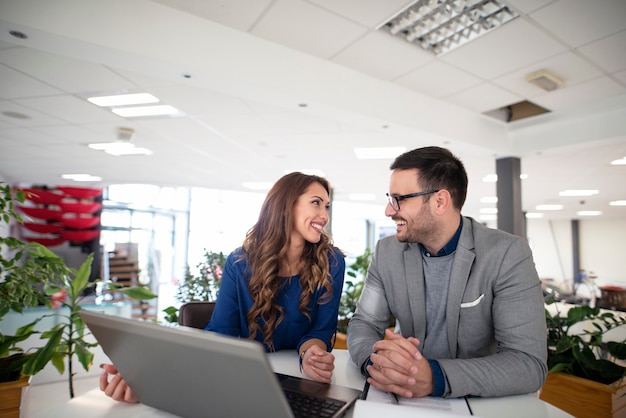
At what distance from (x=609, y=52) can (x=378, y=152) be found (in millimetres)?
3020

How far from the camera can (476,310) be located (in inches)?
49.6

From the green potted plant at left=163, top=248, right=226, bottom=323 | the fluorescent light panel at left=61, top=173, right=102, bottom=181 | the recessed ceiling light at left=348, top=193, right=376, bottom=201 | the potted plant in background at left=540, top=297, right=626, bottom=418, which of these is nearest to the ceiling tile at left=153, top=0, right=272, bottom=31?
the green potted plant at left=163, top=248, right=226, bottom=323

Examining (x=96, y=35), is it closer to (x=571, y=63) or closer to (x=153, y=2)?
(x=153, y=2)

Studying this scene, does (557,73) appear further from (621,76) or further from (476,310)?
(476,310)

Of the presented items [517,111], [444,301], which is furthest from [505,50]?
[444,301]

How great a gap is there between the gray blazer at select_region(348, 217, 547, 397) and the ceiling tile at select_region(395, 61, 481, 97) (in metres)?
2.28

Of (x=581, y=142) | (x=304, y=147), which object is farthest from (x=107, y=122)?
(x=581, y=142)

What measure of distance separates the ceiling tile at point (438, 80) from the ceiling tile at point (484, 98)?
126mm

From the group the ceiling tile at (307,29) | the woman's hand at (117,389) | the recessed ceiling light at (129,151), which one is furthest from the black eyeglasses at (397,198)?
the recessed ceiling light at (129,151)

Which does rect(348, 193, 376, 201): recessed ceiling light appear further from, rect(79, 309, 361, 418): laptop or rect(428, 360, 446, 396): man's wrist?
rect(79, 309, 361, 418): laptop

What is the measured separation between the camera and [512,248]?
1280 millimetres

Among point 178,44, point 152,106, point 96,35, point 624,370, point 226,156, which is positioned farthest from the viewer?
point 226,156

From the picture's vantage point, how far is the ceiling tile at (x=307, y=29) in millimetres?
2506

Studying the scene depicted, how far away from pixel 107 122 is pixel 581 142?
573cm
